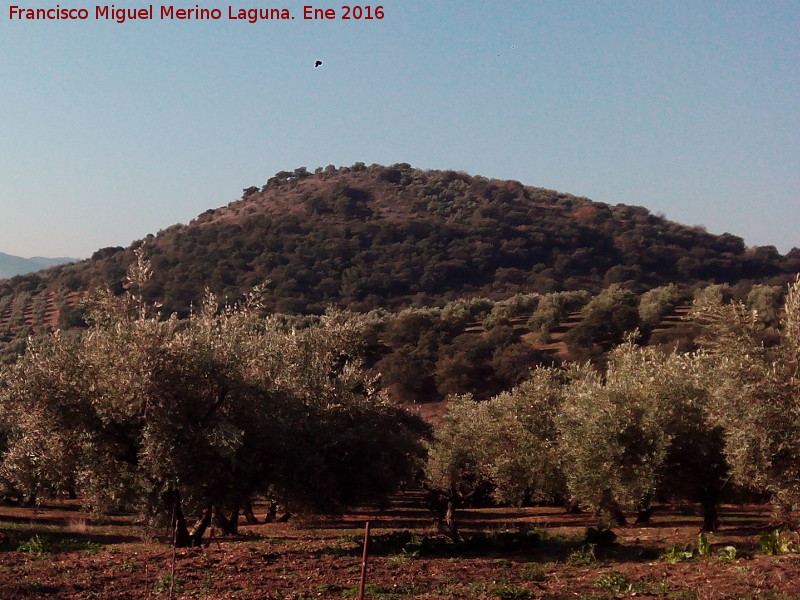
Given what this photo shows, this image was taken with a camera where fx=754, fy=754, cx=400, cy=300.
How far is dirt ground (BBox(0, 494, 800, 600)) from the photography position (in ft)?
46.7

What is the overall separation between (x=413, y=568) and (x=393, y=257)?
11117cm

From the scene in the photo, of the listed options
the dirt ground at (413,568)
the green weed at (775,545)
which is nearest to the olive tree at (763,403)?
the green weed at (775,545)

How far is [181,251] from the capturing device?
12681cm

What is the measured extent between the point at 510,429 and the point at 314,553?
1685 cm

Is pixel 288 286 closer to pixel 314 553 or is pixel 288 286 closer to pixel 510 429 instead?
pixel 510 429

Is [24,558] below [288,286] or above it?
below

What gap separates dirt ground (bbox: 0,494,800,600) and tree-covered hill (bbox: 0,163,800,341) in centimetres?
8257

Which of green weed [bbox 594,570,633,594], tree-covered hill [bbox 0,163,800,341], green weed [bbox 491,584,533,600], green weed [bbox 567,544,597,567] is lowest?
green weed [bbox 567,544,597,567]

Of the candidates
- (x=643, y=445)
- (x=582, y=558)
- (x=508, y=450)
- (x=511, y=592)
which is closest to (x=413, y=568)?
(x=511, y=592)

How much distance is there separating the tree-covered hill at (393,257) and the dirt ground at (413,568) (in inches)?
3251

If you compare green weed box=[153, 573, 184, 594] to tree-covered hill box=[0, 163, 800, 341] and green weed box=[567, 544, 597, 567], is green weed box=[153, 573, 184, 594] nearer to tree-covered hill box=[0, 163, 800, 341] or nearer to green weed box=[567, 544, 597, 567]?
green weed box=[567, 544, 597, 567]

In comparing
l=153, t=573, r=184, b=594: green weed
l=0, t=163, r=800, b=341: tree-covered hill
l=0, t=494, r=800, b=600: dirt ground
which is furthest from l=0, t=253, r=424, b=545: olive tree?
l=0, t=163, r=800, b=341: tree-covered hill

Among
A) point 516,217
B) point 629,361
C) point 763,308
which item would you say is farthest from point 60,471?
point 516,217

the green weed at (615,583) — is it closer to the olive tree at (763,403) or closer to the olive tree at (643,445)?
the olive tree at (763,403)
